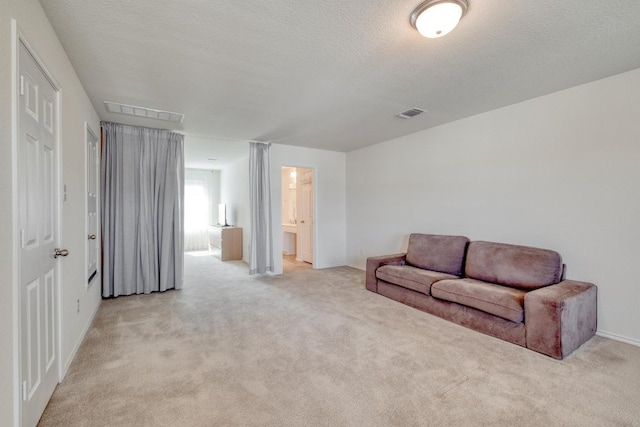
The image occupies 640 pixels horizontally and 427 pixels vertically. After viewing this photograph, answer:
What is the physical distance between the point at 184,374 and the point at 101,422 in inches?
21.4

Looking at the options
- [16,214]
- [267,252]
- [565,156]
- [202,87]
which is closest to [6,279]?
[16,214]

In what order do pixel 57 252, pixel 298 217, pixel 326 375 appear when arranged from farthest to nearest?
1. pixel 298 217
2. pixel 326 375
3. pixel 57 252

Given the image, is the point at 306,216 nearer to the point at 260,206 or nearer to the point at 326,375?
the point at 260,206

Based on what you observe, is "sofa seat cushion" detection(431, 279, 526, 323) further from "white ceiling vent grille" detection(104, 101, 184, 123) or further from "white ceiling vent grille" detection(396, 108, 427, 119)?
"white ceiling vent grille" detection(104, 101, 184, 123)

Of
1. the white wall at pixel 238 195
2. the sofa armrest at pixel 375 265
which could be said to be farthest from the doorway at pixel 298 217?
the sofa armrest at pixel 375 265

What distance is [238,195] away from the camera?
7.18m

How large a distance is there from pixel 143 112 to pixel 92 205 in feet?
4.06

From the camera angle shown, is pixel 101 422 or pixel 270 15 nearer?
pixel 101 422

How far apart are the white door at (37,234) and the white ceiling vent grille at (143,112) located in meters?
1.45

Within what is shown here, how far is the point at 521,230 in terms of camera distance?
331 centimetres

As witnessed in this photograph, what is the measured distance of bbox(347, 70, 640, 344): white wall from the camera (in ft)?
8.55

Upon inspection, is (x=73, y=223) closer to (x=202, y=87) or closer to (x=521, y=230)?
(x=202, y=87)

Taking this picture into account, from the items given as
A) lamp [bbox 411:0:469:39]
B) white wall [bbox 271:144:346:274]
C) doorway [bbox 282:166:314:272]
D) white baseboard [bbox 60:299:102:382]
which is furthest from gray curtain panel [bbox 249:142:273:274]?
lamp [bbox 411:0:469:39]

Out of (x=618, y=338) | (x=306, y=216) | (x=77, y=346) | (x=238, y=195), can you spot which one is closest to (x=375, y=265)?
(x=618, y=338)
